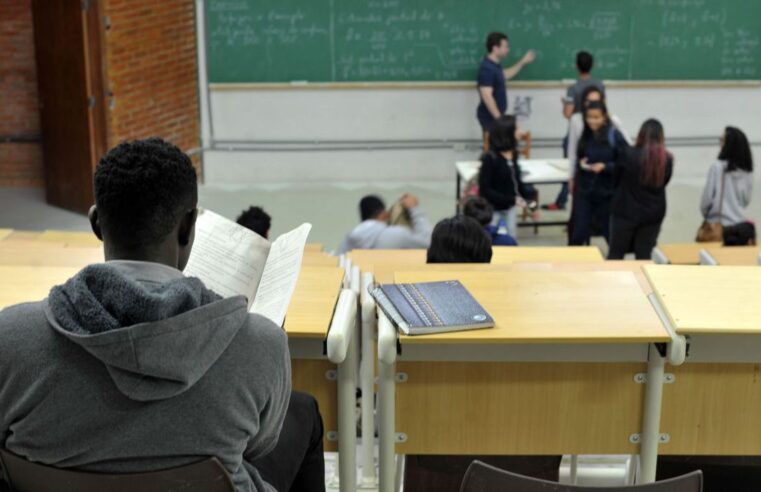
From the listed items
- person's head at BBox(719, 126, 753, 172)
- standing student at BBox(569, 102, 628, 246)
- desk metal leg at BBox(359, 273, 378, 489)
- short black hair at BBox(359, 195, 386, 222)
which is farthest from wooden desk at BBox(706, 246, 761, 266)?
desk metal leg at BBox(359, 273, 378, 489)

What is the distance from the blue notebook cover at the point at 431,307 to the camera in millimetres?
2602

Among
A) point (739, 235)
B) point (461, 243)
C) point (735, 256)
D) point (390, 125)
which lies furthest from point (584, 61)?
point (461, 243)

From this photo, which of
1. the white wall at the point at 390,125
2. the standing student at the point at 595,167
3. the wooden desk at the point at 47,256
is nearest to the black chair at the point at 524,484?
the wooden desk at the point at 47,256

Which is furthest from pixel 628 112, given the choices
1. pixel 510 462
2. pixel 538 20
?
pixel 510 462

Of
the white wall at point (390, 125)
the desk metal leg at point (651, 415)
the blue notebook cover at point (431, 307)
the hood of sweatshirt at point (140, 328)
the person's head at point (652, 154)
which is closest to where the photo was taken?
the hood of sweatshirt at point (140, 328)

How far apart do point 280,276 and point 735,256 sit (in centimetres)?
345

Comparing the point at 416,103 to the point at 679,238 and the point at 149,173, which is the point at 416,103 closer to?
the point at 679,238

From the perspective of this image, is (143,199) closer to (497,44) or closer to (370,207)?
(370,207)

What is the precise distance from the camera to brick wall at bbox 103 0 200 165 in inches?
323

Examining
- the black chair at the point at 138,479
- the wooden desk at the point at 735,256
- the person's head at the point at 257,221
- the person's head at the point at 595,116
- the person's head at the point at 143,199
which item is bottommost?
the wooden desk at the point at 735,256

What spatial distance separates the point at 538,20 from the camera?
925cm

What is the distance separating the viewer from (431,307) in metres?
2.72

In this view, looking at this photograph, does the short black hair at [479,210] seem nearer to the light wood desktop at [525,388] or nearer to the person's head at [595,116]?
the person's head at [595,116]

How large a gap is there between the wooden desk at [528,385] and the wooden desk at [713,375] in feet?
0.31
